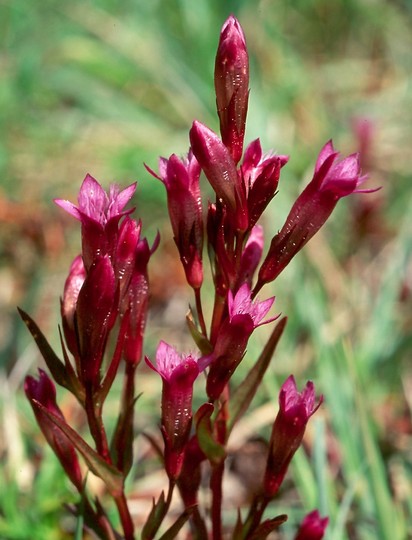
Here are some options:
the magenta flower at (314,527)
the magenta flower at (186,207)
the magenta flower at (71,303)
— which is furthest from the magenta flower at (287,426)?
the magenta flower at (71,303)

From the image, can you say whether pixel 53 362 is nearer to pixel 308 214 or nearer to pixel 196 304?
pixel 196 304

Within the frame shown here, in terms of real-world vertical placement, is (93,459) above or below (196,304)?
below

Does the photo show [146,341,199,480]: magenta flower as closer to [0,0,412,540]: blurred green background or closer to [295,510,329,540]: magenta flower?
[295,510,329,540]: magenta flower

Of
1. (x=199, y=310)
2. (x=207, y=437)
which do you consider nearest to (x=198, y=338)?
(x=199, y=310)

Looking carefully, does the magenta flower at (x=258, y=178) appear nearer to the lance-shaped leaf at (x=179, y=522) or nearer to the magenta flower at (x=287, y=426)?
the magenta flower at (x=287, y=426)

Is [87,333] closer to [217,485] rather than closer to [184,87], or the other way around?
[217,485]
